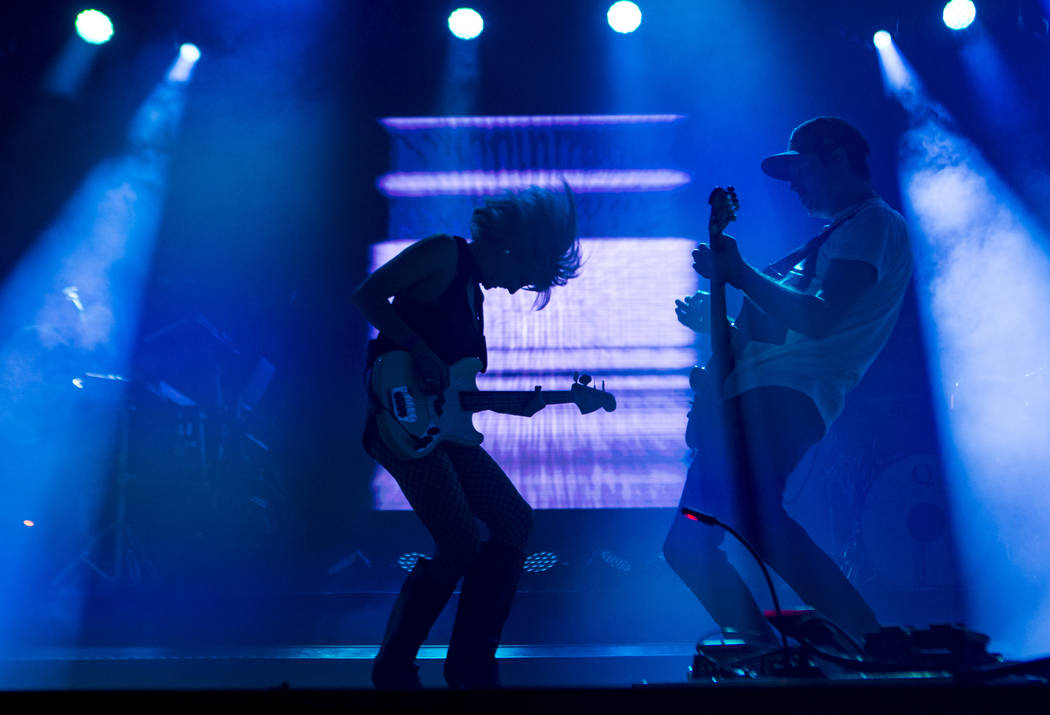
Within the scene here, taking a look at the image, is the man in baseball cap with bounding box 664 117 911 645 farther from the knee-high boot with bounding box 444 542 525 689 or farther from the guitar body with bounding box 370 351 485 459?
the guitar body with bounding box 370 351 485 459

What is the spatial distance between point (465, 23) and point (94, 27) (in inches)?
96.0

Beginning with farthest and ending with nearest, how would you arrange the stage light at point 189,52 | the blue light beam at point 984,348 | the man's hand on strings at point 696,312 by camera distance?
the stage light at point 189,52
the blue light beam at point 984,348
the man's hand on strings at point 696,312

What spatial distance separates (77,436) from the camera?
4.19 meters

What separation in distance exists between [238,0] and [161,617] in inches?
152

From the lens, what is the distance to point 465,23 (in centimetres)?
486

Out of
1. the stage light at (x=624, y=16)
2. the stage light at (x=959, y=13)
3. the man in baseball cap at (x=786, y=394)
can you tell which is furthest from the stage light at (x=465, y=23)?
the man in baseball cap at (x=786, y=394)

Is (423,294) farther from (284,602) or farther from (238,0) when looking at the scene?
(238,0)

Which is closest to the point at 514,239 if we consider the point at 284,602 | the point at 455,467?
the point at 455,467

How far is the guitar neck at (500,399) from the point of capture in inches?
85.6

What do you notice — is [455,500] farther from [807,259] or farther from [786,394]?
[807,259]

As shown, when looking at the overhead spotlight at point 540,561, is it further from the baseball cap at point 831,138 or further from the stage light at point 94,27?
the stage light at point 94,27

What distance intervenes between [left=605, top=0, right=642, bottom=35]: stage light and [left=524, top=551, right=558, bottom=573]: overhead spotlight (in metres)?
3.36

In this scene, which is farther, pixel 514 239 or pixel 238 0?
pixel 238 0

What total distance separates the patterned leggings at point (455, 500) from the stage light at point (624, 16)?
3.63 m
